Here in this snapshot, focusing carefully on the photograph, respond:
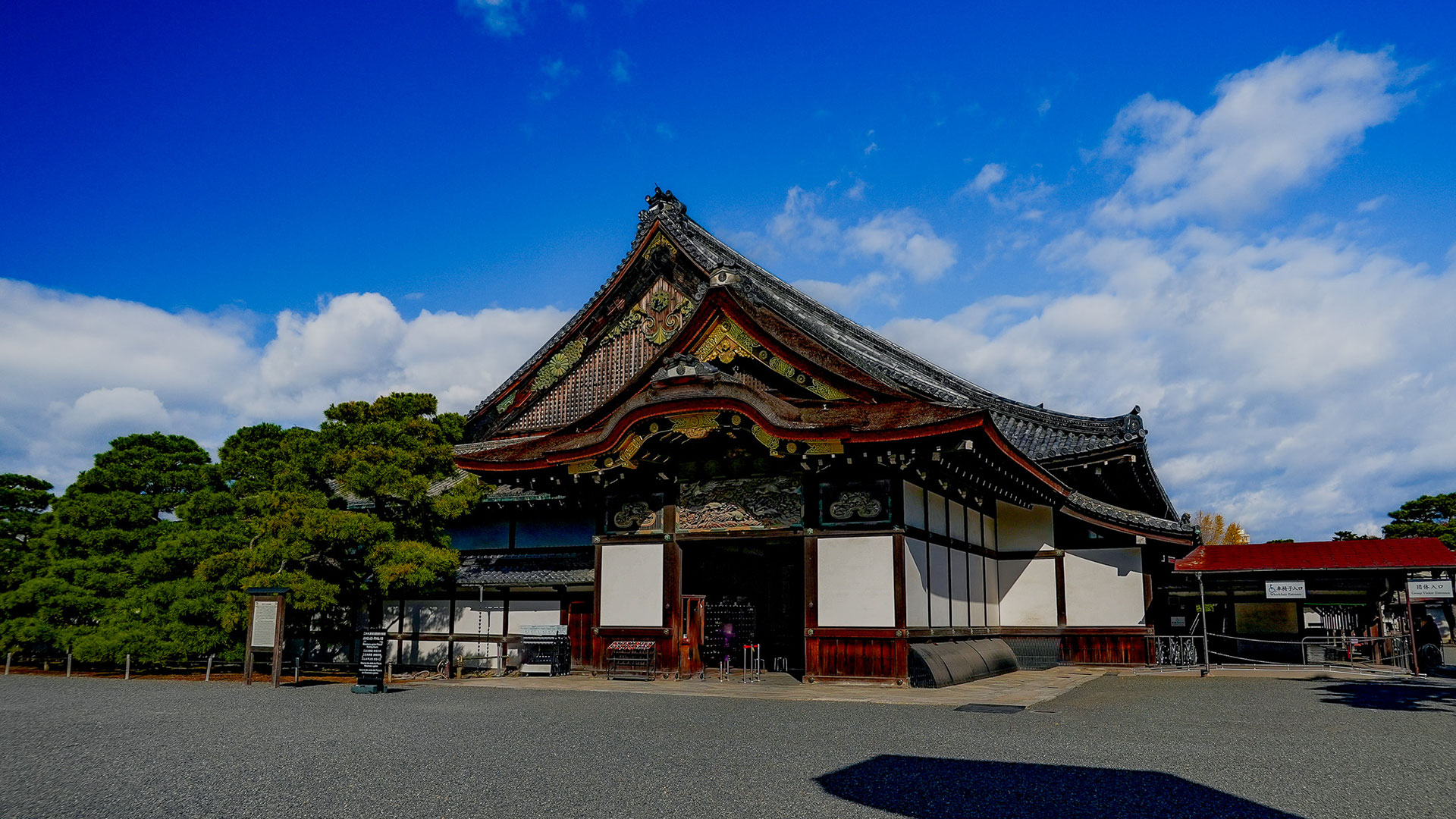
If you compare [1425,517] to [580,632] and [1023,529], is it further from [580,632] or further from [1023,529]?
[580,632]

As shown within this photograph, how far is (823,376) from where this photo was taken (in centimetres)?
1842

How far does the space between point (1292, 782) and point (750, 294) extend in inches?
593

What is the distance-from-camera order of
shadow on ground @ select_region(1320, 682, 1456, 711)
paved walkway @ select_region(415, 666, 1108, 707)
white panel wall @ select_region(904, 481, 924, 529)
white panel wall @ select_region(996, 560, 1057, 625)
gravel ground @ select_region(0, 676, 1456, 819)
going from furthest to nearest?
1. white panel wall @ select_region(996, 560, 1057, 625)
2. white panel wall @ select_region(904, 481, 924, 529)
3. paved walkway @ select_region(415, 666, 1108, 707)
4. shadow on ground @ select_region(1320, 682, 1456, 711)
5. gravel ground @ select_region(0, 676, 1456, 819)

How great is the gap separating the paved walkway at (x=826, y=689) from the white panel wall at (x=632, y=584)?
131 cm

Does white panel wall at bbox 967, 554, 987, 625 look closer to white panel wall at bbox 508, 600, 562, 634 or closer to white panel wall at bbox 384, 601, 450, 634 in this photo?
white panel wall at bbox 508, 600, 562, 634

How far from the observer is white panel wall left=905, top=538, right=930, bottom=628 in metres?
17.2

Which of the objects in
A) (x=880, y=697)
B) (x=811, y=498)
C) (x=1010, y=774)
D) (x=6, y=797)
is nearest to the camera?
(x=6, y=797)

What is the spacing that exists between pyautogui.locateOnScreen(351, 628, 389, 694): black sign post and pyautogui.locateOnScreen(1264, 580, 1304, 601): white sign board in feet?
61.0

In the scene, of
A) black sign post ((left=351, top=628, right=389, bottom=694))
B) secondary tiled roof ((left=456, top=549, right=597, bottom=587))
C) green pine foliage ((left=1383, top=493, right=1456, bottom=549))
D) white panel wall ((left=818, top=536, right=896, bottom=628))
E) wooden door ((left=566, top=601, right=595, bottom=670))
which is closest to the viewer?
black sign post ((left=351, top=628, right=389, bottom=694))

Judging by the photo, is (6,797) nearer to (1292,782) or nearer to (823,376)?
(1292,782)

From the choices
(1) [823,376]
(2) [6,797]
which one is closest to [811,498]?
(1) [823,376]

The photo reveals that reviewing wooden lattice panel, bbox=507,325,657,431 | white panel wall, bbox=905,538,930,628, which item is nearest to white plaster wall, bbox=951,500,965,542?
white panel wall, bbox=905,538,930,628

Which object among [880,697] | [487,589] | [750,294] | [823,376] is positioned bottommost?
[880,697]

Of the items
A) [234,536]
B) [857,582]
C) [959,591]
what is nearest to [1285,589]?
[959,591]
